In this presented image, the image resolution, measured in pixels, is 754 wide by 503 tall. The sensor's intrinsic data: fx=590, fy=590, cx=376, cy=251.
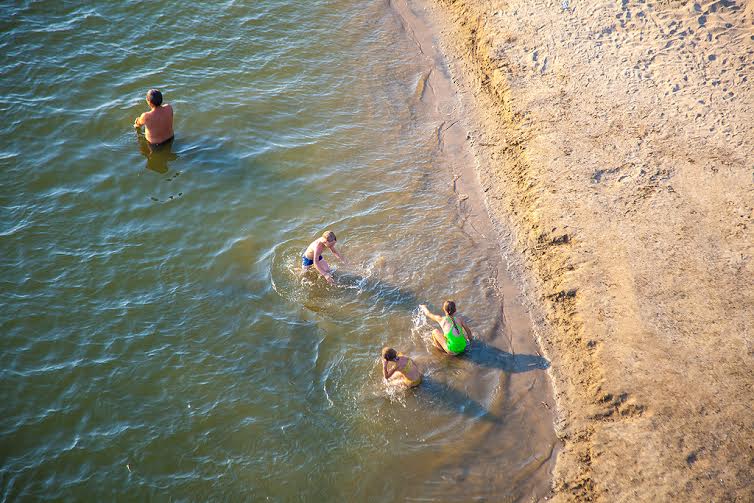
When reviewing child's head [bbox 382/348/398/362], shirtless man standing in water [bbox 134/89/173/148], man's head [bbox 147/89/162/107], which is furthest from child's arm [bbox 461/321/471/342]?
man's head [bbox 147/89/162/107]

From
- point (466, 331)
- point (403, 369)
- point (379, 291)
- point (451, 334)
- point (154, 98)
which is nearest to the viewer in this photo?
point (403, 369)

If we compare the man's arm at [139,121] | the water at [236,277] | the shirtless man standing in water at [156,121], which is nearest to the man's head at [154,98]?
A: the shirtless man standing in water at [156,121]

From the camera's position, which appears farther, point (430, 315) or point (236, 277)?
point (236, 277)

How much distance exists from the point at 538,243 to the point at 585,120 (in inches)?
142

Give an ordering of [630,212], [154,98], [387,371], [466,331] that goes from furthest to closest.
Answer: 1. [154,98]
2. [630,212]
3. [466,331]
4. [387,371]

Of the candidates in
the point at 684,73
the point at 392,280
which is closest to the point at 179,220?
the point at 392,280

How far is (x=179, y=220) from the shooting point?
12430mm

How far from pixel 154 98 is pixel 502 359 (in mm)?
9313

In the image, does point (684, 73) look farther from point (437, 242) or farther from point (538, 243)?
point (437, 242)

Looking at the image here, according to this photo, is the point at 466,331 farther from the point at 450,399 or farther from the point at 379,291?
the point at 379,291

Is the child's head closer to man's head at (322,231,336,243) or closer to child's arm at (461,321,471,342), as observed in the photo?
child's arm at (461,321,471,342)

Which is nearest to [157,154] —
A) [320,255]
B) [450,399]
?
[320,255]

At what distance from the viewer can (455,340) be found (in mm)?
10312

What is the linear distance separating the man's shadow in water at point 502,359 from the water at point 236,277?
0.04m
